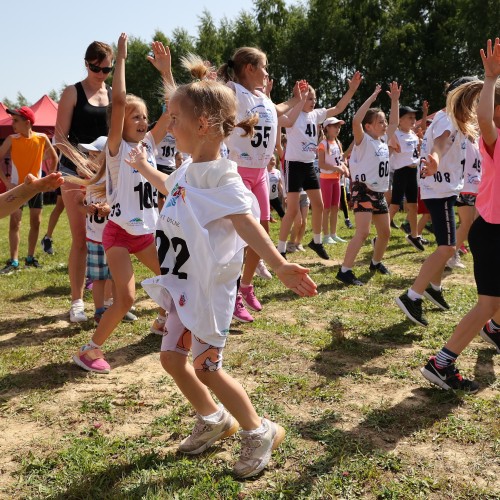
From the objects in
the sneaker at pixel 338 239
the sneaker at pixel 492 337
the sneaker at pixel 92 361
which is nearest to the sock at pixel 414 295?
the sneaker at pixel 492 337

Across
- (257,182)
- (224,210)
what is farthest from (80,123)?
(224,210)

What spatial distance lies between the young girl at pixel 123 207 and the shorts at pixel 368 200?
10.5ft

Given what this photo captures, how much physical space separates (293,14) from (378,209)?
4063 centimetres

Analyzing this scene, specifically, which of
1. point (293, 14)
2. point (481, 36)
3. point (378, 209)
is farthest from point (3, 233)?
point (293, 14)

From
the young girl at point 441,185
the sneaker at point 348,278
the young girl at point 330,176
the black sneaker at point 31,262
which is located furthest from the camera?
the young girl at point 330,176

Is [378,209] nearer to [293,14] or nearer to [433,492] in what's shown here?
[433,492]

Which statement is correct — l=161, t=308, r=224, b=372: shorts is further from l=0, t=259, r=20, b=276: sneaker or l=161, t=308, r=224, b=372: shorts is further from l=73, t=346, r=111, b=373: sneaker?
l=0, t=259, r=20, b=276: sneaker

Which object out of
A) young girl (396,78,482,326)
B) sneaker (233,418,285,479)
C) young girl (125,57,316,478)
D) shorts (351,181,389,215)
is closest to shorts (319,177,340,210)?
shorts (351,181,389,215)

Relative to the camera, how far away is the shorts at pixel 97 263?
510cm

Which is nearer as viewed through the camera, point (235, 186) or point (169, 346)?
point (235, 186)

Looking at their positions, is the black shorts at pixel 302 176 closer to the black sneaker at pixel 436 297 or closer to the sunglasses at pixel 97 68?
the black sneaker at pixel 436 297

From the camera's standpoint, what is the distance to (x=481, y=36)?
31062 mm

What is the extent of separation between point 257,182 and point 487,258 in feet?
7.83

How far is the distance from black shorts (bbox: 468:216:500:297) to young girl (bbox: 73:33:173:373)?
225 centimetres
